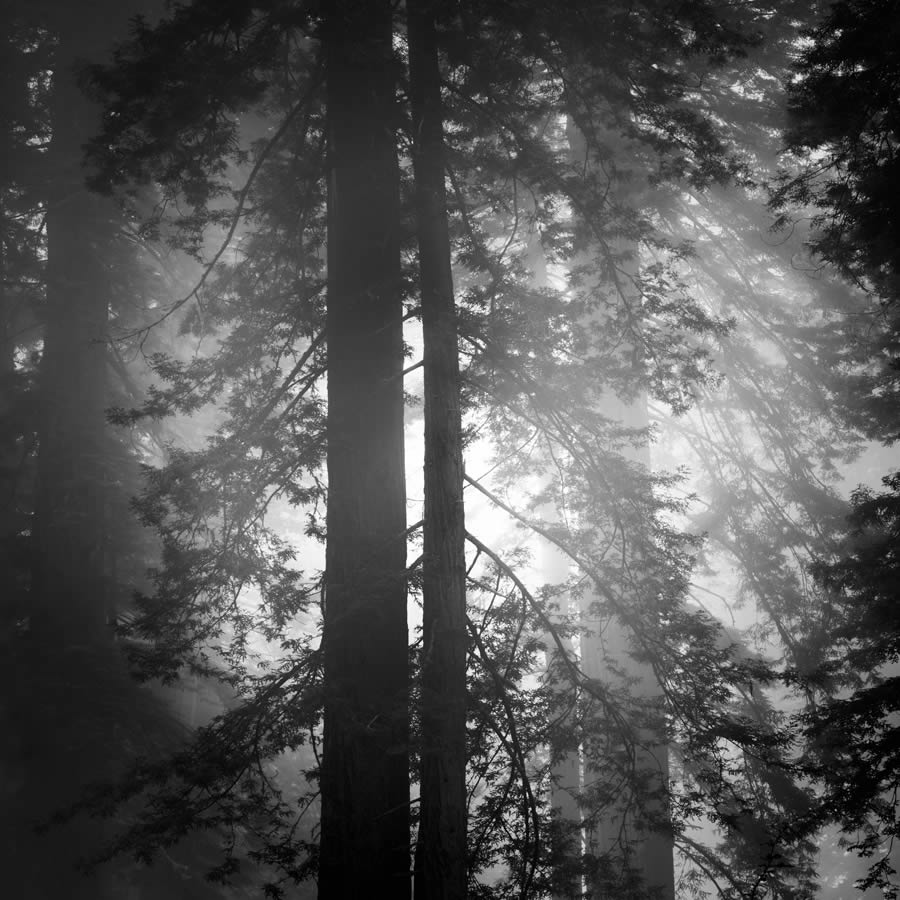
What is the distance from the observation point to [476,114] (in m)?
7.46

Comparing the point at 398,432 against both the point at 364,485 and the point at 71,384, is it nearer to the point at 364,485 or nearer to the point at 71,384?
the point at 364,485

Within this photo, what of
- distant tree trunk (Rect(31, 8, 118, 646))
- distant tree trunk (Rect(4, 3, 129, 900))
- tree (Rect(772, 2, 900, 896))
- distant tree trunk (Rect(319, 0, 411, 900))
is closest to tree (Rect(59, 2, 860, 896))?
distant tree trunk (Rect(319, 0, 411, 900))

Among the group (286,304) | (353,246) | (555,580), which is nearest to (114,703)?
(286,304)

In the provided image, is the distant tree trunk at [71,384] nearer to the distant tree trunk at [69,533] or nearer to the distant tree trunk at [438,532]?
the distant tree trunk at [69,533]

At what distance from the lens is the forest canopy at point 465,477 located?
5.66 metres

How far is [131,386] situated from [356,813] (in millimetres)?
10309

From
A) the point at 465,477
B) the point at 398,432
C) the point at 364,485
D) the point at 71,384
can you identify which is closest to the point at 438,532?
the point at 465,477

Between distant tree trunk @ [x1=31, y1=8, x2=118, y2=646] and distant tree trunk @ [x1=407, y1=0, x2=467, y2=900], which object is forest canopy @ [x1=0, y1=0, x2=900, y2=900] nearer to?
distant tree trunk @ [x1=407, y1=0, x2=467, y2=900]

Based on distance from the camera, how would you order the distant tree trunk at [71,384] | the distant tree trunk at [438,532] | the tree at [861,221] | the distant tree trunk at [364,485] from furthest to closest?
1. the distant tree trunk at [71,384]
2. the distant tree trunk at [364,485]
3. the tree at [861,221]
4. the distant tree trunk at [438,532]

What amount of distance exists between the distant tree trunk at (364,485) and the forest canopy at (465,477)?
3cm

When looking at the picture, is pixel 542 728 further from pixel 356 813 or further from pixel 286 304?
pixel 286 304

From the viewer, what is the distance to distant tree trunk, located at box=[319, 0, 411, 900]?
5656mm

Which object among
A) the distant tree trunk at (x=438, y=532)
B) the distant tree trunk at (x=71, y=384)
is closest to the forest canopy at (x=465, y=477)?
the distant tree trunk at (x=438, y=532)

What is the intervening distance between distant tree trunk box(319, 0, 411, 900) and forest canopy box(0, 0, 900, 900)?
→ 32 millimetres
